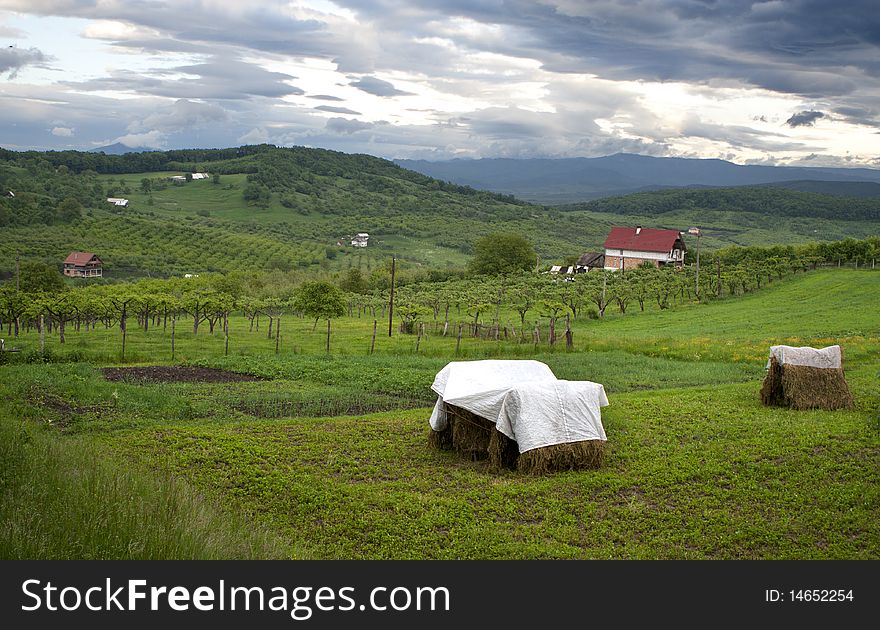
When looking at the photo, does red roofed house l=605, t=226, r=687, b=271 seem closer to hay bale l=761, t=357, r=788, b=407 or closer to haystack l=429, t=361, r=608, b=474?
hay bale l=761, t=357, r=788, b=407

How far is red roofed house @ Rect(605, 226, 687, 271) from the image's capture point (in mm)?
75312

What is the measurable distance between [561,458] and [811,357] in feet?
28.8

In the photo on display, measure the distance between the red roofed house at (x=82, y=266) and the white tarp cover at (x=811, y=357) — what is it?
240ft

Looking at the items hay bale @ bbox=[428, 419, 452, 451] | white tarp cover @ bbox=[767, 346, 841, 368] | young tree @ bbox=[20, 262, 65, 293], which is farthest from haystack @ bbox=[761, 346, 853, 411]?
young tree @ bbox=[20, 262, 65, 293]

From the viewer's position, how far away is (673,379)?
78.0ft

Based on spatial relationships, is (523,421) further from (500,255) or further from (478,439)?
(500,255)

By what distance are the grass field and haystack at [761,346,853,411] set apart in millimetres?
606

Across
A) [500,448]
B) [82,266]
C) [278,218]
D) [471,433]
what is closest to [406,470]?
[471,433]

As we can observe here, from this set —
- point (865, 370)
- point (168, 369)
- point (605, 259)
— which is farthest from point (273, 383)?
point (605, 259)

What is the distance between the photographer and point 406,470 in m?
13.9

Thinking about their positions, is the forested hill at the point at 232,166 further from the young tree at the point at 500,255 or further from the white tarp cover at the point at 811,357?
the white tarp cover at the point at 811,357

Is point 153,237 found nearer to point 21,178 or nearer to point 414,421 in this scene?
point 21,178

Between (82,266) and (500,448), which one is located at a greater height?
(500,448)

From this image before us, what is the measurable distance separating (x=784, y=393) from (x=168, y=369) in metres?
20.2
